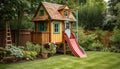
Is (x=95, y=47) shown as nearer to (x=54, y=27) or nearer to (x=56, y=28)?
(x=56, y=28)

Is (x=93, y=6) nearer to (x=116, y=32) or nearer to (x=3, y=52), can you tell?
(x=116, y=32)

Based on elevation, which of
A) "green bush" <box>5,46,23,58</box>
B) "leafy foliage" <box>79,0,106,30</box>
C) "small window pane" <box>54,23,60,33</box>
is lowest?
"green bush" <box>5,46,23,58</box>

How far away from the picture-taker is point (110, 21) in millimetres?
24250

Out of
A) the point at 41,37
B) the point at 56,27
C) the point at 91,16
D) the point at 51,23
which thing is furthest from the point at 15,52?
the point at 91,16

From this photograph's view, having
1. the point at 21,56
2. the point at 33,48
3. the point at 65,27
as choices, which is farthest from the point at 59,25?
the point at 21,56

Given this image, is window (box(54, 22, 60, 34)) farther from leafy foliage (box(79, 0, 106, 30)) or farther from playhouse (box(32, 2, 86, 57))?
leafy foliage (box(79, 0, 106, 30))

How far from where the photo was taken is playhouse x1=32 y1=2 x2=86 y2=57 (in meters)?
17.5

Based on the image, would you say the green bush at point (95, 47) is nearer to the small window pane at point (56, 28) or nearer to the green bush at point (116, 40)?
the green bush at point (116, 40)

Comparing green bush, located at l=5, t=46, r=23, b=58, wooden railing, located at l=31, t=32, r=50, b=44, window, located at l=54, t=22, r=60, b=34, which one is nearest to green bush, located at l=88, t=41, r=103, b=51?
window, located at l=54, t=22, r=60, b=34

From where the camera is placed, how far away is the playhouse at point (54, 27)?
57.4 feet

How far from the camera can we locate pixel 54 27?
18094mm

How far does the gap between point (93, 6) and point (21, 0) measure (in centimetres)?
1624

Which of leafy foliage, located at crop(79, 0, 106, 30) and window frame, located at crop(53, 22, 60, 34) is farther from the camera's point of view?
leafy foliage, located at crop(79, 0, 106, 30)

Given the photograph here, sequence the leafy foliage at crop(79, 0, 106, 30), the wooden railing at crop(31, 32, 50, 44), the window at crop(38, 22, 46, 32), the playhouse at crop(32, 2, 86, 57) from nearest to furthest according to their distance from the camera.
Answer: the wooden railing at crop(31, 32, 50, 44) < the playhouse at crop(32, 2, 86, 57) < the window at crop(38, 22, 46, 32) < the leafy foliage at crop(79, 0, 106, 30)
